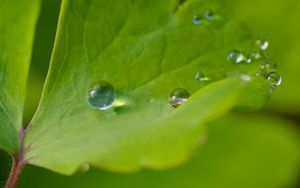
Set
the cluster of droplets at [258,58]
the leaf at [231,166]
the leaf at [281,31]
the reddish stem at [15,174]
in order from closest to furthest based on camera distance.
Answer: the reddish stem at [15,174]
the cluster of droplets at [258,58]
the leaf at [231,166]
the leaf at [281,31]

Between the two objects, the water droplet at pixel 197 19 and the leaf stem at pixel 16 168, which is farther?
the water droplet at pixel 197 19

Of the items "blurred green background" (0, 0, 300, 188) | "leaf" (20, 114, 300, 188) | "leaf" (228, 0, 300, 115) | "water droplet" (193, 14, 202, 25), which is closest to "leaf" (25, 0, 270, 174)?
"water droplet" (193, 14, 202, 25)

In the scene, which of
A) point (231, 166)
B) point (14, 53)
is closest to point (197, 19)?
point (14, 53)

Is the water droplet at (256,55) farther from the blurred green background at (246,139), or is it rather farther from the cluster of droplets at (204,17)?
the blurred green background at (246,139)

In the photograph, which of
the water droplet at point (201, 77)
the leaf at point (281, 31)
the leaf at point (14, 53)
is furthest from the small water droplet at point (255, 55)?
the leaf at point (281, 31)

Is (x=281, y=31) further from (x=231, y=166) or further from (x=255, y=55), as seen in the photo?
(x=255, y=55)

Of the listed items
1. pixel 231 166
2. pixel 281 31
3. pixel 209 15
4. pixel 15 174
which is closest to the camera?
pixel 15 174

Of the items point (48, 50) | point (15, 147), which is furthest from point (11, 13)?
point (48, 50)

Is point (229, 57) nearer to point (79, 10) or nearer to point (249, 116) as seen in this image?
point (79, 10)
